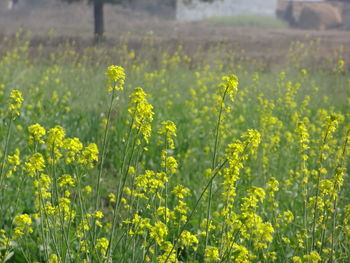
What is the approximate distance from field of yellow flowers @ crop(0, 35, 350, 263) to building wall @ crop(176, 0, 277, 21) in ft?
116

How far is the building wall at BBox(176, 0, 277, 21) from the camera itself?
43500mm

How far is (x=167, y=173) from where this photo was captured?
2598 millimetres

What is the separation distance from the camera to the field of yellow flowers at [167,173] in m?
2.27

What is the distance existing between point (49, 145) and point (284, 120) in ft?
11.1

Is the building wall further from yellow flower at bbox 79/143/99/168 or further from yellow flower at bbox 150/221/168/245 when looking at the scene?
yellow flower at bbox 150/221/168/245

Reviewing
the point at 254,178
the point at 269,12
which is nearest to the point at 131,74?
the point at 254,178

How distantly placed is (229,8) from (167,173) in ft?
161

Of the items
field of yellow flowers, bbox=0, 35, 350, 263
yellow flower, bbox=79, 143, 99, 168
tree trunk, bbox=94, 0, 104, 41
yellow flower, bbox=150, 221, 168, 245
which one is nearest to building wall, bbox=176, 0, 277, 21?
tree trunk, bbox=94, 0, 104, 41

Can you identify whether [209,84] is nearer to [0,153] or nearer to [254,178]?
[254,178]

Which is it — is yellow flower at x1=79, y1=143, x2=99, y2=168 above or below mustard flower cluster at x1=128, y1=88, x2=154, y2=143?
below

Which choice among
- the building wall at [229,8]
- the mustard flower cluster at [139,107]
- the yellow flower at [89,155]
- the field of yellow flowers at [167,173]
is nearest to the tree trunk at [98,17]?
the field of yellow flowers at [167,173]

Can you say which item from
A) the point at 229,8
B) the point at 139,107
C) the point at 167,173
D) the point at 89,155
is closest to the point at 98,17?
the point at 167,173

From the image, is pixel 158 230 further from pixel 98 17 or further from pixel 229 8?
pixel 229 8

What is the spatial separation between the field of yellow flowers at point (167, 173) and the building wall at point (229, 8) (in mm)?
35254
